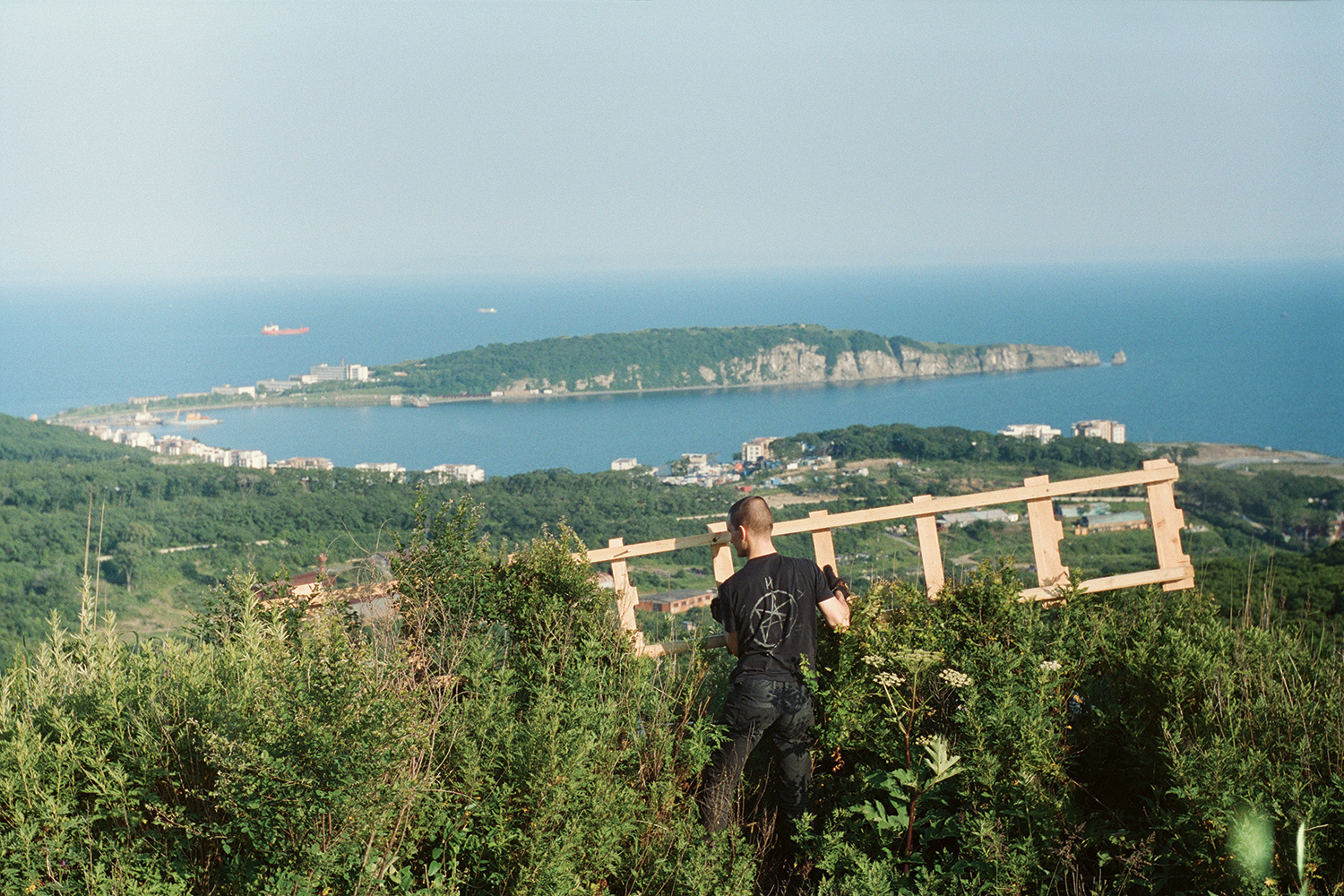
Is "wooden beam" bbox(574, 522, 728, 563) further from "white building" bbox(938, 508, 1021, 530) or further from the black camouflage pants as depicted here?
"white building" bbox(938, 508, 1021, 530)

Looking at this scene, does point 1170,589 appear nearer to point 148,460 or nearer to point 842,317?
point 148,460

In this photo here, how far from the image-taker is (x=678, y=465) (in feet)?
199

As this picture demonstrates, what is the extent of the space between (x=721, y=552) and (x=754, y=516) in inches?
40.9

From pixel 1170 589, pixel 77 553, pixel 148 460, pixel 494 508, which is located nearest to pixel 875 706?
pixel 1170 589

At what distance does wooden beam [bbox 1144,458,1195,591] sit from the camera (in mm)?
4984

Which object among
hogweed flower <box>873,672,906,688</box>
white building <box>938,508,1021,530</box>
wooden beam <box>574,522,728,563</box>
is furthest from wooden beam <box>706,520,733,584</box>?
white building <box>938,508,1021,530</box>

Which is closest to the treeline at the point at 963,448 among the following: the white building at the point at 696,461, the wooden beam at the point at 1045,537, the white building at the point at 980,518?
the white building at the point at 696,461

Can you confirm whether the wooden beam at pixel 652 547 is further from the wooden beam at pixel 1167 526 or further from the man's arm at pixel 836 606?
the wooden beam at pixel 1167 526

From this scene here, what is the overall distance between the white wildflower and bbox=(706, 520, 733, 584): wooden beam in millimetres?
1329

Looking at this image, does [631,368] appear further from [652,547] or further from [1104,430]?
[652,547]

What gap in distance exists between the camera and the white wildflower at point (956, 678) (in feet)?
11.4

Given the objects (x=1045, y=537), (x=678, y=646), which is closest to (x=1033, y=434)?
(x=1045, y=537)

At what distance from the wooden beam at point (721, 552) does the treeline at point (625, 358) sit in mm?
104042

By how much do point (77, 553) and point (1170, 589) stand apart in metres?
34.4
